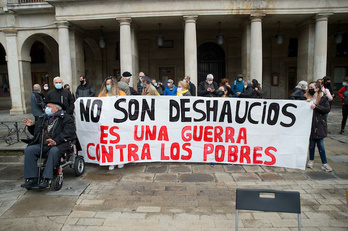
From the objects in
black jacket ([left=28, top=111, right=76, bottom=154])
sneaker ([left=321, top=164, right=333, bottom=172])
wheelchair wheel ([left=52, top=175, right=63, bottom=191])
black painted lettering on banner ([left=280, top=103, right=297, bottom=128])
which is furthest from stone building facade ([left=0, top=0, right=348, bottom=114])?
wheelchair wheel ([left=52, top=175, right=63, bottom=191])

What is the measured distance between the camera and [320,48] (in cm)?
1388

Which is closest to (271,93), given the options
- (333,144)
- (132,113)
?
(333,144)

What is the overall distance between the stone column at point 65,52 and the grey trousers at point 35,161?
34.8 feet

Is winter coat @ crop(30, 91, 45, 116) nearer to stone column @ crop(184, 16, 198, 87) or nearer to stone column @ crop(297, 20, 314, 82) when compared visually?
stone column @ crop(184, 16, 198, 87)

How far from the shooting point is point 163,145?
5.91 meters

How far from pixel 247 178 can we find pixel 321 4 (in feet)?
39.8

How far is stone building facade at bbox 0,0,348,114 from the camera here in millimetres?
13500

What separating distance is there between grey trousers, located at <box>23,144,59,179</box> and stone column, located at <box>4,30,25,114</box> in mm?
13772

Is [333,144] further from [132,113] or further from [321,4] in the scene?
[321,4]

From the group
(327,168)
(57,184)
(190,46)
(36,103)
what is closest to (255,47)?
(190,46)

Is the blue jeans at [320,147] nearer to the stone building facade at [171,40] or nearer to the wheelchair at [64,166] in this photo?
the wheelchair at [64,166]

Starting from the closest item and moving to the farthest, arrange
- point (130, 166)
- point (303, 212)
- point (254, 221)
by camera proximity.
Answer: point (254, 221)
point (303, 212)
point (130, 166)

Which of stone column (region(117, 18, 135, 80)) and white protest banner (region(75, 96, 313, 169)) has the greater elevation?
stone column (region(117, 18, 135, 80))

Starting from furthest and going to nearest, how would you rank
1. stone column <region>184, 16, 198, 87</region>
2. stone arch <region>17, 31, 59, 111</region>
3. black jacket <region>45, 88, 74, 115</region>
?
1. stone arch <region>17, 31, 59, 111</region>
2. stone column <region>184, 16, 198, 87</region>
3. black jacket <region>45, 88, 74, 115</region>
